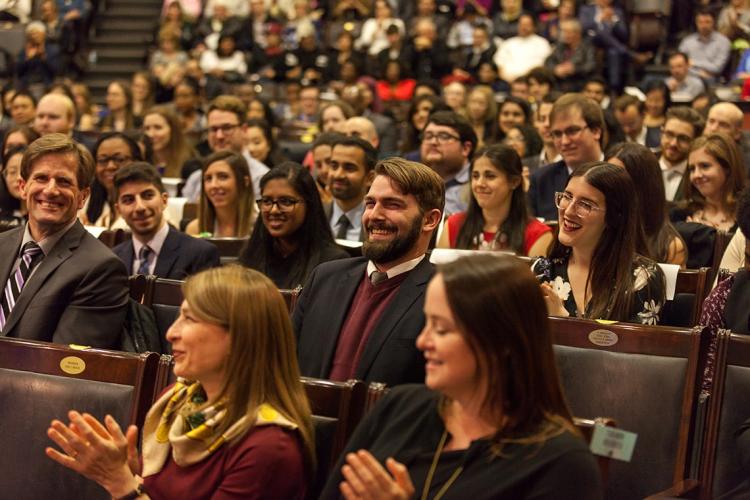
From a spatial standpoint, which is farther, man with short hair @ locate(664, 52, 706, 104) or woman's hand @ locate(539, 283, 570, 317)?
man with short hair @ locate(664, 52, 706, 104)

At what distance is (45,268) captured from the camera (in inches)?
144

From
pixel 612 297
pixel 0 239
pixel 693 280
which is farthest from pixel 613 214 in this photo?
pixel 0 239

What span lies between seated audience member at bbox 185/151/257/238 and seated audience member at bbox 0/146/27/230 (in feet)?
3.25

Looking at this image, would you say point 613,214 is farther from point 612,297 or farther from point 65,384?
point 65,384

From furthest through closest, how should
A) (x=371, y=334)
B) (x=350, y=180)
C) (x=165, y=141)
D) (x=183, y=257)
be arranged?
(x=165, y=141) < (x=350, y=180) < (x=183, y=257) < (x=371, y=334)

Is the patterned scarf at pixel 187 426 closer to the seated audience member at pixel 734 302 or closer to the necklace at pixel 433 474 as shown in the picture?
the necklace at pixel 433 474

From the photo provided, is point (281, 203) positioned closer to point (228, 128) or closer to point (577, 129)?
point (577, 129)

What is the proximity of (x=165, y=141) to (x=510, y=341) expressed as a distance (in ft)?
19.3

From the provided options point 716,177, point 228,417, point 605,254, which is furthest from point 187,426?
point 716,177

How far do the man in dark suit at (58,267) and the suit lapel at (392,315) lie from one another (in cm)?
97

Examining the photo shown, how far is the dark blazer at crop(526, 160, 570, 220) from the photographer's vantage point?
5.82m

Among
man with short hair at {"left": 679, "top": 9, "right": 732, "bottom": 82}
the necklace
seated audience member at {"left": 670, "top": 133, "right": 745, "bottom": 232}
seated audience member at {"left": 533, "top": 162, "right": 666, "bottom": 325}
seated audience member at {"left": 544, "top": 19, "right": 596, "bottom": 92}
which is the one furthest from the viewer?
seated audience member at {"left": 544, "top": 19, "right": 596, "bottom": 92}

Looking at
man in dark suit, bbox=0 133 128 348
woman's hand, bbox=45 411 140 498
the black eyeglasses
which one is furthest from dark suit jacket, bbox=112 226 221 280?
woman's hand, bbox=45 411 140 498

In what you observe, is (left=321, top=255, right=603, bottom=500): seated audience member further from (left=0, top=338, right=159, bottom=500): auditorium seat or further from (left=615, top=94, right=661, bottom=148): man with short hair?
(left=615, top=94, right=661, bottom=148): man with short hair
